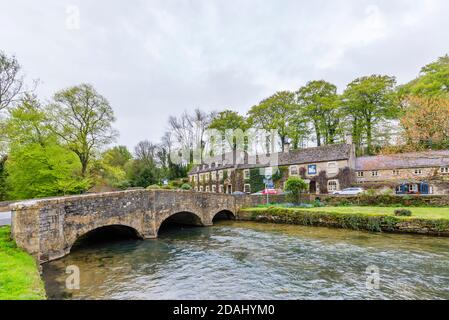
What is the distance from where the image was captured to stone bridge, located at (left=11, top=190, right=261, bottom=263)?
30.6 ft

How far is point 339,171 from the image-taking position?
2917 centimetres

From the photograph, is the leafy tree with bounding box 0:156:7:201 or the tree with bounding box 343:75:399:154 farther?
the tree with bounding box 343:75:399:154

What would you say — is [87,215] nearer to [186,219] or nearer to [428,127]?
[186,219]

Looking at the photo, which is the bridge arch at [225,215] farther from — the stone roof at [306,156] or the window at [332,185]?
the window at [332,185]

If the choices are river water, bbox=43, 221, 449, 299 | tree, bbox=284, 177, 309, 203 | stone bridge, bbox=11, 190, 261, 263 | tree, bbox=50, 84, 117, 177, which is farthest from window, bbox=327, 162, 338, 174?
Result: tree, bbox=50, 84, 117, 177

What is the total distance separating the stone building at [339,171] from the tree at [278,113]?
227 inches

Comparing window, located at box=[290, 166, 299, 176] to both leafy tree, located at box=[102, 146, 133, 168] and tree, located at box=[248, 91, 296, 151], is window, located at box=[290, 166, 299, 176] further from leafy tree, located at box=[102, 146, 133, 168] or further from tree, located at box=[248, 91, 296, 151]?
leafy tree, located at box=[102, 146, 133, 168]

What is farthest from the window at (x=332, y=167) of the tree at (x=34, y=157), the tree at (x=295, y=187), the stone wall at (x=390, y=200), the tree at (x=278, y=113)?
the tree at (x=34, y=157)

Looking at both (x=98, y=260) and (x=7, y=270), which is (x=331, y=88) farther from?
(x=7, y=270)

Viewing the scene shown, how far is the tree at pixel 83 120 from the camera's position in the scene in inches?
A: 923

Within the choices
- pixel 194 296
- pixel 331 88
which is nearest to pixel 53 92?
pixel 194 296

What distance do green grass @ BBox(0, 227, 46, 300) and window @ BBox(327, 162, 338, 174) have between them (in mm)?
29332

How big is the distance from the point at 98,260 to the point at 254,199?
56.6 feet

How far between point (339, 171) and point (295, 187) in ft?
29.6
